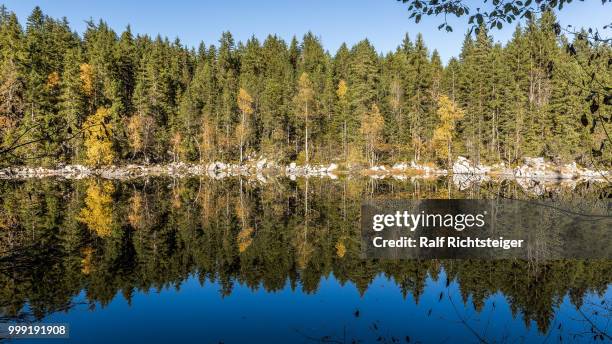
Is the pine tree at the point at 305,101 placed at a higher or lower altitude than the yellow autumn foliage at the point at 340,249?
higher

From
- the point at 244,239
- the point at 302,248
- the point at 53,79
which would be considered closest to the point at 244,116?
the point at 53,79

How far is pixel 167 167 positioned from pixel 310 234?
54.7m

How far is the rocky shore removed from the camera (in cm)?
4931

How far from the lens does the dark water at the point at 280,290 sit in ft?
27.5

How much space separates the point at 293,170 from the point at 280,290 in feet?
175

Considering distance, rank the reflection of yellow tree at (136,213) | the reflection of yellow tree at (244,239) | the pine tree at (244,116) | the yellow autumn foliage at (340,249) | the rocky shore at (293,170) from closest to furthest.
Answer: the yellow autumn foliage at (340,249), the reflection of yellow tree at (244,239), the reflection of yellow tree at (136,213), the rocky shore at (293,170), the pine tree at (244,116)

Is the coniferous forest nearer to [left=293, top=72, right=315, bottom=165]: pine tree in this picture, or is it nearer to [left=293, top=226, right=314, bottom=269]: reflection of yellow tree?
[left=293, top=72, right=315, bottom=165]: pine tree

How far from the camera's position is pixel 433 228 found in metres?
19.9

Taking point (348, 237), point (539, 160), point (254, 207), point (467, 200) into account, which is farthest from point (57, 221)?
point (539, 160)

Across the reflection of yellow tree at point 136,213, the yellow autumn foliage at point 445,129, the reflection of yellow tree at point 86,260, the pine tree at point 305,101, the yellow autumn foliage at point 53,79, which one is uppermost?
the yellow autumn foliage at point 53,79

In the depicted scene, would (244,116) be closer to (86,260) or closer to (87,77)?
(87,77)

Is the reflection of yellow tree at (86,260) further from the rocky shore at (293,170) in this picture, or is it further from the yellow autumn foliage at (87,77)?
the yellow autumn foliage at (87,77)

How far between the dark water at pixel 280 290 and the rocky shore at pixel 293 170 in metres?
36.6

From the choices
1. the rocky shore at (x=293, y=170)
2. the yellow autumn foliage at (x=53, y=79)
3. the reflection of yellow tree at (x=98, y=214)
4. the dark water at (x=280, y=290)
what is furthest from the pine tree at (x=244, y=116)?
the dark water at (x=280, y=290)
